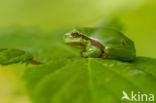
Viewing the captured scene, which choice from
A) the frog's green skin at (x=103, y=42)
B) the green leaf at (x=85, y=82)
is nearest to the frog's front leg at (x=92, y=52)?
the frog's green skin at (x=103, y=42)

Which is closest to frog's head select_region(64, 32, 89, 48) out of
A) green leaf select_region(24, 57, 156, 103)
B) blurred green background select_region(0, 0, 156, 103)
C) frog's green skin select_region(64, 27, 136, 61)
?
frog's green skin select_region(64, 27, 136, 61)

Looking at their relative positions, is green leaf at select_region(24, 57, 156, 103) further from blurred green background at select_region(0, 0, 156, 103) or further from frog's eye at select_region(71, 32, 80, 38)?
blurred green background at select_region(0, 0, 156, 103)

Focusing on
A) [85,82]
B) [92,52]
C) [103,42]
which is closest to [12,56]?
[85,82]

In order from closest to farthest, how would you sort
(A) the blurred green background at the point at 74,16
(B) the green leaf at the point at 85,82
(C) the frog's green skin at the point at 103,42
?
1. (B) the green leaf at the point at 85,82
2. (C) the frog's green skin at the point at 103,42
3. (A) the blurred green background at the point at 74,16

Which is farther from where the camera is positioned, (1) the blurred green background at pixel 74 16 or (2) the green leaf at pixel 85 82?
(1) the blurred green background at pixel 74 16

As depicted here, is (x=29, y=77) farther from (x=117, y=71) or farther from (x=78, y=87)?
(x=117, y=71)

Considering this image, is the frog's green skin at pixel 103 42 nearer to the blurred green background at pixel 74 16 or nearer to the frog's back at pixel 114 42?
the frog's back at pixel 114 42

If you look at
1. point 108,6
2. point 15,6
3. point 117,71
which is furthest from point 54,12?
point 117,71
